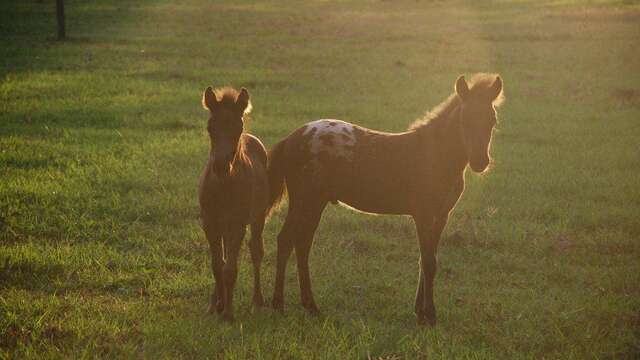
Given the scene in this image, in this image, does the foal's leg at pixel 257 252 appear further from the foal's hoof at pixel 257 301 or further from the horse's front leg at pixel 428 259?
the horse's front leg at pixel 428 259

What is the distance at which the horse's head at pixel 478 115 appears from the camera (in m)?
6.80

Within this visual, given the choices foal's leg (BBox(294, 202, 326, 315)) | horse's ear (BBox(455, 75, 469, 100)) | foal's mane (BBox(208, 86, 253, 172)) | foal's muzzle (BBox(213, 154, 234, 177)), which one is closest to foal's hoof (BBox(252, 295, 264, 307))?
foal's leg (BBox(294, 202, 326, 315))

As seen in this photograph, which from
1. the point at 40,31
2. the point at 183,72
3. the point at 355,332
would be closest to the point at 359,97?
the point at 183,72

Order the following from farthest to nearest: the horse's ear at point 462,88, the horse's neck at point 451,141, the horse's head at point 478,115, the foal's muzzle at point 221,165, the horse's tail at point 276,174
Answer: the horse's tail at point 276,174, the horse's neck at point 451,141, the horse's ear at point 462,88, the horse's head at point 478,115, the foal's muzzle at point 221,165

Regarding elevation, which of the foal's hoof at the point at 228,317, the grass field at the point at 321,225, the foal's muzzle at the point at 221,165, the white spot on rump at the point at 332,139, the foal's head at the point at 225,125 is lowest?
the grass field at the point at 321,225

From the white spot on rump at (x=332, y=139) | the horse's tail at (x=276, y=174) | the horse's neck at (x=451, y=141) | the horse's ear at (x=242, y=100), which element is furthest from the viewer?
the horse's tail at (x=276, y=174)

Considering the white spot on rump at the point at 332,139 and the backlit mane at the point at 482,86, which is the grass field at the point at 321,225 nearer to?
the white spot on rump at the point at 332,139

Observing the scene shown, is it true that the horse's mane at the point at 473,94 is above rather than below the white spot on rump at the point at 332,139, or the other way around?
above

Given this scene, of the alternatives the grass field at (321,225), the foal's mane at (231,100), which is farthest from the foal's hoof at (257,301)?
the foal's mane at (231,100)

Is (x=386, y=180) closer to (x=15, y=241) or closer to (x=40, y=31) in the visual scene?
(x=15, y=241)

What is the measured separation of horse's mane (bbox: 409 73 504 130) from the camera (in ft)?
23.0

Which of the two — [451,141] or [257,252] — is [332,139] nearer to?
[451,141]

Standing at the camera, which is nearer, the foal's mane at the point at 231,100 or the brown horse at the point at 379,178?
the foal's mane at the point at 231,100

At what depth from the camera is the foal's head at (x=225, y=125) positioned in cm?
620
